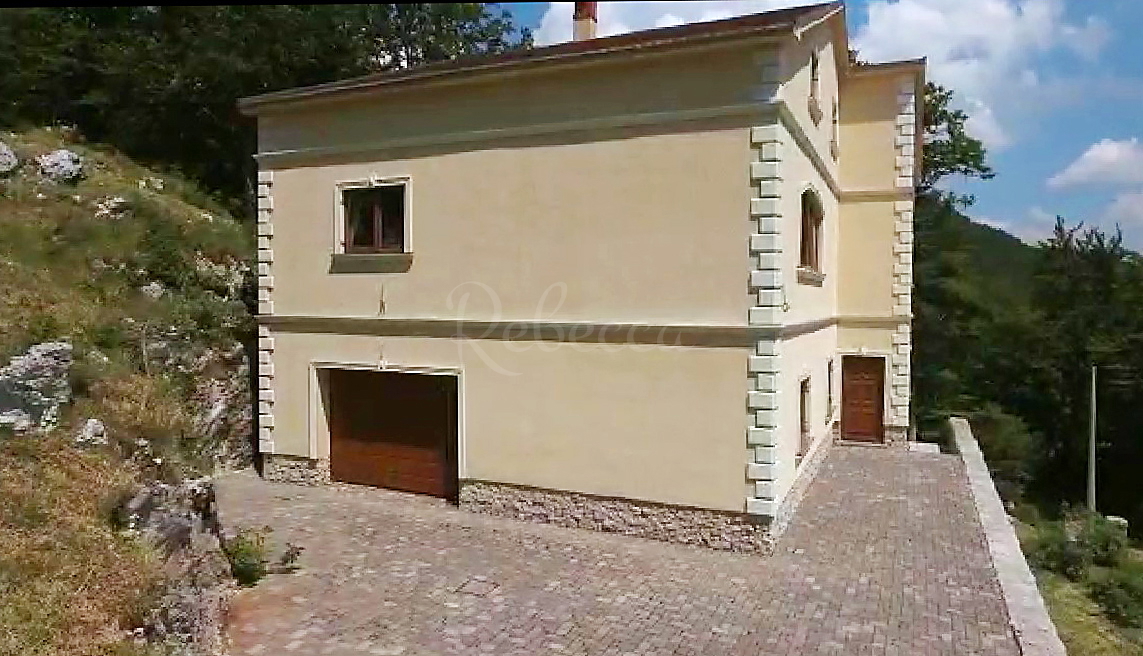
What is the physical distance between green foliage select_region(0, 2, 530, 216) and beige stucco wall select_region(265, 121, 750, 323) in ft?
43.8

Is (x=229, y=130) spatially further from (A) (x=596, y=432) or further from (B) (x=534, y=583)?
A: (B) (x=534, y=583)

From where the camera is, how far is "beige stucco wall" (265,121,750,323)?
10.2m

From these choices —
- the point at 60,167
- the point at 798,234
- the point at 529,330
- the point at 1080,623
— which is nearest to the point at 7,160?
the point at 60,167

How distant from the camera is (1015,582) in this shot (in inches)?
346

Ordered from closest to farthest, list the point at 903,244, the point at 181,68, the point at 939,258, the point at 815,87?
the point at 815,87 < the point at 903,244 < the point at 181,68 < the point at 939,258

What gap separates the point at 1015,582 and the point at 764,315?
→ 164 inches

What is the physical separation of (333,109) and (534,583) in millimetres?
8710

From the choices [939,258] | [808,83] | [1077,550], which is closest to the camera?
[808,83]

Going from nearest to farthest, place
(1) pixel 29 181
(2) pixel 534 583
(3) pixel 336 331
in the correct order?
(2) pixel 534 583, (3) pixel 336 331, (1) pixel 29 181

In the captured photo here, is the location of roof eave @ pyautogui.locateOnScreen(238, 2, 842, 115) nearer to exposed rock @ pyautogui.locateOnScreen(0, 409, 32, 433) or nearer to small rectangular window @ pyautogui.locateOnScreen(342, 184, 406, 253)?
small rectangular window @ pyautogui.locateOnScreen(342, 184, 406, 253)

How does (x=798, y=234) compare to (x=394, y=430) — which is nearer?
(x=798, y=234)

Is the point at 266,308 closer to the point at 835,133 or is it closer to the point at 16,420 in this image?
the point at 16,420

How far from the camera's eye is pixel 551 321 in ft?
37.1

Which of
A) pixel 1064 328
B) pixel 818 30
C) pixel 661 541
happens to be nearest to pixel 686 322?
pixel 661 541
